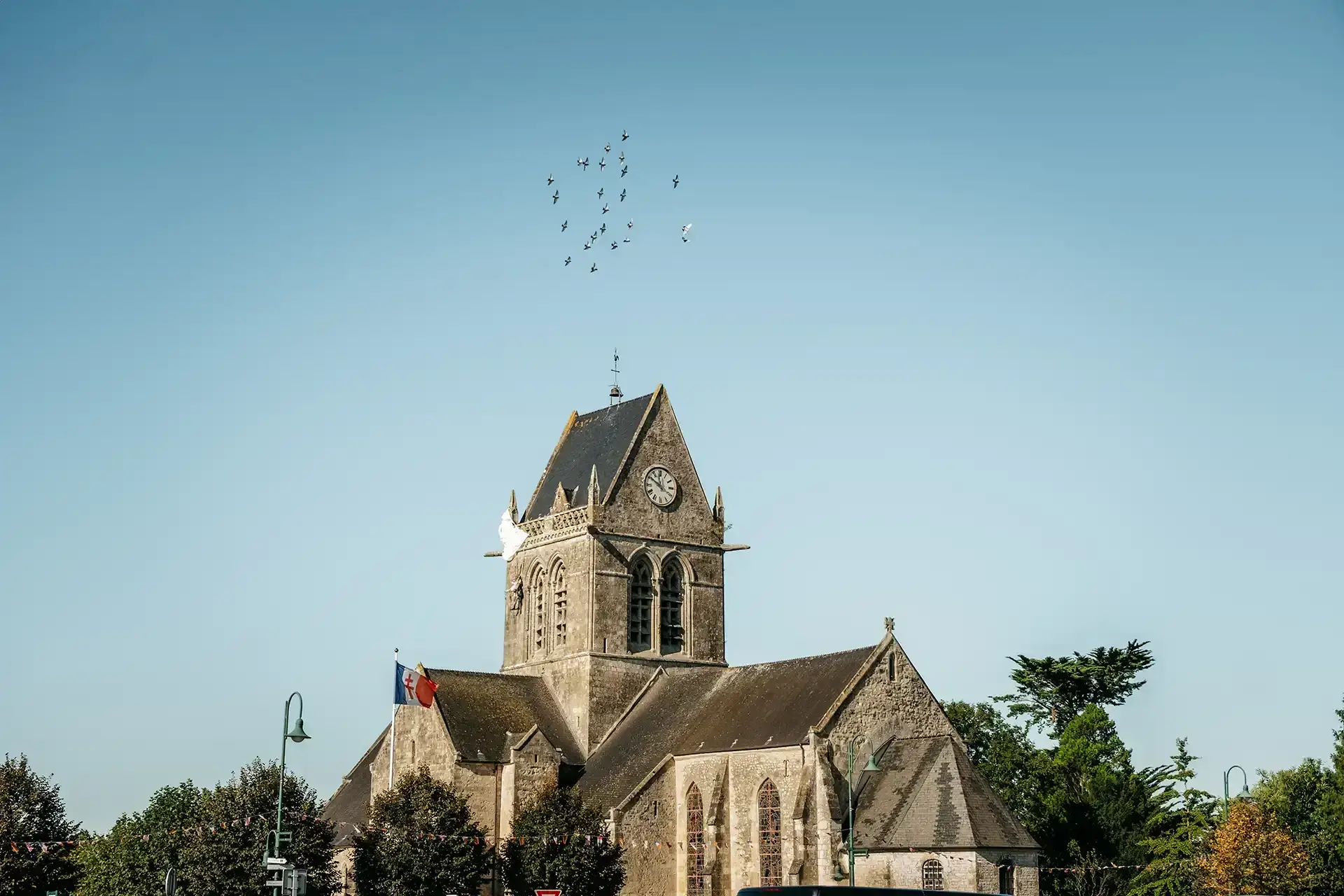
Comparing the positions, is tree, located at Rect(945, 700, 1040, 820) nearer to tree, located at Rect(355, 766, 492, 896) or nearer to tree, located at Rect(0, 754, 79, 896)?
tree, located at Rect(355, 766, 492, 896)

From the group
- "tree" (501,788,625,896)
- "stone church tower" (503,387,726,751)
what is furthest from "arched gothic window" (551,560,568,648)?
"tree" (501,788,625,896)

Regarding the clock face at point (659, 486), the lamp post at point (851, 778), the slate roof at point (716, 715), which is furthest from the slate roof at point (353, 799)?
the lamp post at point (851, 778)

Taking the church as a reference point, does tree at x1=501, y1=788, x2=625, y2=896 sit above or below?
below

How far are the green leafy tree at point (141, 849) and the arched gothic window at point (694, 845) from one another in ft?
50.4

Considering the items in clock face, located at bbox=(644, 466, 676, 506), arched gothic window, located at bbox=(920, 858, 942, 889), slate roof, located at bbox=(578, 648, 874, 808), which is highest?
clock face, located at bbox=(644, 466, 676, 506)

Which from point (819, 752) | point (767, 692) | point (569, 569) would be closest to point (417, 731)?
point (569, 569)

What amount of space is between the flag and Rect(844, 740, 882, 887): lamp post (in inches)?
569

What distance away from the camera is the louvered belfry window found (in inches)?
1923

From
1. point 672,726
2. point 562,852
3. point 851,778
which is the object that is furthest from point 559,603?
point 851,778

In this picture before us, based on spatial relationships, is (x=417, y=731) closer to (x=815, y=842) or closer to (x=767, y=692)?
(x=767, y=692)

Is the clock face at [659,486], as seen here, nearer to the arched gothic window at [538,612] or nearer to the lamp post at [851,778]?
the arched gothic window at [538,612]

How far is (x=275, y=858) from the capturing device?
39.6 metres

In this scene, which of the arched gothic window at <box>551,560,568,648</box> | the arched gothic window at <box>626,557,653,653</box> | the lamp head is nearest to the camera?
the lamp head

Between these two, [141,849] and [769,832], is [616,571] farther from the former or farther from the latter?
[141,849]
